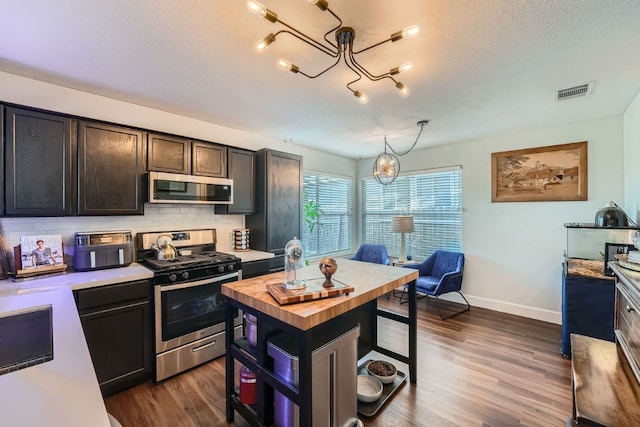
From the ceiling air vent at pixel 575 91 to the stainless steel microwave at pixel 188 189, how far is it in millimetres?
3477

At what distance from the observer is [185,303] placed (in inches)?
101

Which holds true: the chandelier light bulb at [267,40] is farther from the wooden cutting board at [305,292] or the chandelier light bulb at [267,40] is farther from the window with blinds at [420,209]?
the window with blinds at [420,209]

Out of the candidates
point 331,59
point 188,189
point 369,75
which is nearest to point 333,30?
point 331,59

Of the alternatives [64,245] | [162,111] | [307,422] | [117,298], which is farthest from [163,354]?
[162,111]

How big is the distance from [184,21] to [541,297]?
15.9 feet

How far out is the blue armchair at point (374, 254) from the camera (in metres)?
4.64

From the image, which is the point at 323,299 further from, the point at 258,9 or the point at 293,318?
the point at 258,9

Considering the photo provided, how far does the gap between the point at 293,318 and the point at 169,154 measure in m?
2.35

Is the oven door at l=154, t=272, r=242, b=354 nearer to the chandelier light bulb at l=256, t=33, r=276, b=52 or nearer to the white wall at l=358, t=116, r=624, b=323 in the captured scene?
the chandelier light bulb at l=256, t=33, r=276, b=52

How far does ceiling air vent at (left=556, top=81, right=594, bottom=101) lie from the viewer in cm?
243

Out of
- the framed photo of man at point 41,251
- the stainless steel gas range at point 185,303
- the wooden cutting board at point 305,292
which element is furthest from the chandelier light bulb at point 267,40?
the framed photo of man at point 41,251

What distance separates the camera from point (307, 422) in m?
1.43

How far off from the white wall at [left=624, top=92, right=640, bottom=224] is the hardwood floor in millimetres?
→ 1619

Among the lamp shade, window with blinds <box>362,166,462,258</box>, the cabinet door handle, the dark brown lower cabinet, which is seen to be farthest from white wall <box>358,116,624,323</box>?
the dark brown lower cabinet
